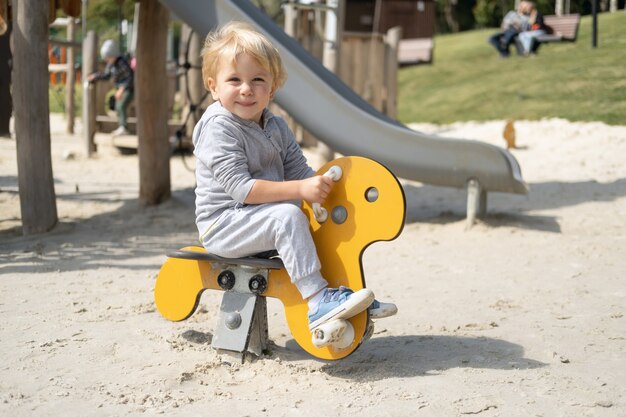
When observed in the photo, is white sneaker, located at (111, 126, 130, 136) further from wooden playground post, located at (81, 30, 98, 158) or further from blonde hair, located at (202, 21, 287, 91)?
blonde hair, located at (202, 21, 287, 91)

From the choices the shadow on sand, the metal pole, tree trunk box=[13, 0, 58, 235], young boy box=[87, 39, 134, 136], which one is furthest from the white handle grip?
the metal pole

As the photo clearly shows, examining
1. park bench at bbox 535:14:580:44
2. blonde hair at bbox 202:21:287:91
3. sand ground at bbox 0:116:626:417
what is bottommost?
sand ground at bbox 0:116:626:417

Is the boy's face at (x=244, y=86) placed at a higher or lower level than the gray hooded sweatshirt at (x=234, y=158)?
higher

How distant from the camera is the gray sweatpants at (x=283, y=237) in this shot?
288 centimetres

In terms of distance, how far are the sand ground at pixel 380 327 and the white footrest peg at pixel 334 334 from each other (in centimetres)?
13

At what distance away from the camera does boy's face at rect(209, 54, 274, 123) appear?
9.68 feet

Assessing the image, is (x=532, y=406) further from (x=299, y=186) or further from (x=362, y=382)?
(x=299, y=186)

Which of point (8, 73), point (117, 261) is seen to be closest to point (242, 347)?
point (117, 261)

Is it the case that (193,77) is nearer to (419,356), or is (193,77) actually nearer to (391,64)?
(391,64)

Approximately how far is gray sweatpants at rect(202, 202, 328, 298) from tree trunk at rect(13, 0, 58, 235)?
9.40ft

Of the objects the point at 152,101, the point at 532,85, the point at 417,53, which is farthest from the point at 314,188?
the point at 417,53

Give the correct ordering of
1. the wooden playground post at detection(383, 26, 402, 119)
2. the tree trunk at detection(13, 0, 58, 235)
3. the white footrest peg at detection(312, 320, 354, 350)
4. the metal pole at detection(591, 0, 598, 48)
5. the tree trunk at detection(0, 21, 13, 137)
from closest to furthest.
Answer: the white footrest peg at detection(312, 320, 354, 350) < the tree trunk at detection(13, 0, 58, 235) < the tree trunk at detection(0, 21, 13, 137) < the wooden playground post at detection(383, 26, 402, 119) < the metal pole at detection(591, 0, 598, 48)

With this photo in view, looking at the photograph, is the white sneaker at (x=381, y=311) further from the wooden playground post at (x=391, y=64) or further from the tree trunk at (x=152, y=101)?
the wooden playground post at (x=391, y=64)

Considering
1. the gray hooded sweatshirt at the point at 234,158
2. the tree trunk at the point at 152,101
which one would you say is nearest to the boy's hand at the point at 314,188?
the gray hooded sweatshirt at the point at 234,158
